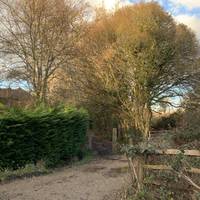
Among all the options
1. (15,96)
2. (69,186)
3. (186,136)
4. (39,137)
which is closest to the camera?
(69,186)

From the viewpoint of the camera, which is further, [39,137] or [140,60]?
[140,60]

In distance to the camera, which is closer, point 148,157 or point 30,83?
point 148,157

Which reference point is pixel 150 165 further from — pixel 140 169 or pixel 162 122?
pixel 162 122

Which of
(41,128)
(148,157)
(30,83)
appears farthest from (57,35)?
(148,157)

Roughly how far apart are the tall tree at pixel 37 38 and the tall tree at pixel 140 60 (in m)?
2.23

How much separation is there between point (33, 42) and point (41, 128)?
8.78 m

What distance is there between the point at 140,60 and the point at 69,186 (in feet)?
44.7

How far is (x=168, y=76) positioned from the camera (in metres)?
24.2

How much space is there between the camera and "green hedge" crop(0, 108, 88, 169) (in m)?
12.9

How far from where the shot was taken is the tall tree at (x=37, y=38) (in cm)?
2175

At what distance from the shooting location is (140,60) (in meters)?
23.1

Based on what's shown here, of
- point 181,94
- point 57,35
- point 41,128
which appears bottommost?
point 41,128

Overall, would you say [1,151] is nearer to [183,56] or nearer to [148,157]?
[148,157]

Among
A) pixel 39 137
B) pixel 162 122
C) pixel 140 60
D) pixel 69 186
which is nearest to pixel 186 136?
pixel 69 186
